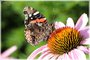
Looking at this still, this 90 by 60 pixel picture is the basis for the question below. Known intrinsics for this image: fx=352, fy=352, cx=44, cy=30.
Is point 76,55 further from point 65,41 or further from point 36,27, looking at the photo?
point 36,27

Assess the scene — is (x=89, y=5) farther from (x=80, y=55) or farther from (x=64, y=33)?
(x=80, y=55)

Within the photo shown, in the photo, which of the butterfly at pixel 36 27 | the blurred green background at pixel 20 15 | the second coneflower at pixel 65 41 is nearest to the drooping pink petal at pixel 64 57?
the second coneflower at pixel 65 41

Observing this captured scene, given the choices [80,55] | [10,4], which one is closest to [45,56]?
[80,55]

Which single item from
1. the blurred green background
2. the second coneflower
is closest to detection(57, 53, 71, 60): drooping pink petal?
the second coneflower

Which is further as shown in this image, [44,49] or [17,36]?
[17,36]

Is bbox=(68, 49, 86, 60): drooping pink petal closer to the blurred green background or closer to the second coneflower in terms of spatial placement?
the second coneflower

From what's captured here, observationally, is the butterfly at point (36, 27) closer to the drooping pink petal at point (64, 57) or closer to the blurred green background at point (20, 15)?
the drooping pink petal at point (64, 57)
